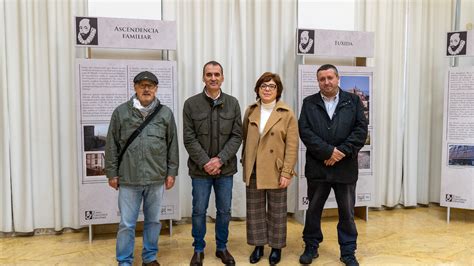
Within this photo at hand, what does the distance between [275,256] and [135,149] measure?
1471 mm

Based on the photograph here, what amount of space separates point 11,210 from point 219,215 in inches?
90.1

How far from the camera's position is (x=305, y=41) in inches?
167

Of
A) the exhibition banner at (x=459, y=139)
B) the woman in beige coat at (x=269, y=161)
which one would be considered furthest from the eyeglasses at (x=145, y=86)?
the exhibition banner at (x=459, y=139)

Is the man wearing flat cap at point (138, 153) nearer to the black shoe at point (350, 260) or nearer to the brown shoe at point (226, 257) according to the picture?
the brown shoe at point (226, 257)

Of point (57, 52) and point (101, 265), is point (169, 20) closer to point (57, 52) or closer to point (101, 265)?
point (57, 52)

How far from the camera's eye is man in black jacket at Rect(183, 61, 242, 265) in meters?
3.14

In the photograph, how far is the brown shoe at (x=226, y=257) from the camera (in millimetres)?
3309

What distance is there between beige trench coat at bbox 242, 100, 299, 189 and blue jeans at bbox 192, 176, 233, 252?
24 centimetres

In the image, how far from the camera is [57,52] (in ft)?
13.3

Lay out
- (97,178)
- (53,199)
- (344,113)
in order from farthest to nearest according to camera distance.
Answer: (53,199), (97,178), (344,113)

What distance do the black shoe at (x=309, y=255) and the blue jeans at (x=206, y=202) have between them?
702mm

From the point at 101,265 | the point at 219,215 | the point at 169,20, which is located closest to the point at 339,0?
the point at 169,20

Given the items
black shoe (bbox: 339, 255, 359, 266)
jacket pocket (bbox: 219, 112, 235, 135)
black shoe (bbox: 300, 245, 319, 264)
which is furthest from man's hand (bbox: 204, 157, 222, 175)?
black shoe (bbox: 339, 255, 359, 266)

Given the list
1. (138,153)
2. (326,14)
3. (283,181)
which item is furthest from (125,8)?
(283,181)
